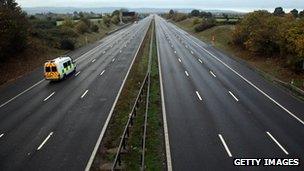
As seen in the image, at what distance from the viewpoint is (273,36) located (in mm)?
48688

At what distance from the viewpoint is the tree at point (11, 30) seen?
43.3 m

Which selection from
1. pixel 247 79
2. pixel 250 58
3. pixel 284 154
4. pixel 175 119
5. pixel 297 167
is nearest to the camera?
pixel 297 167

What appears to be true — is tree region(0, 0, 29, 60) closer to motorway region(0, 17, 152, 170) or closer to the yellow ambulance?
motorway region(0, 17, 152, 170)

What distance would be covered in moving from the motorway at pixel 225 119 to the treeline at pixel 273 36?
178 inches

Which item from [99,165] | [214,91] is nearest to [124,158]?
[99,165]

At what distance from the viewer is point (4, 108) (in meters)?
28.2

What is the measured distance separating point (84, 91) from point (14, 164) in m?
14.8

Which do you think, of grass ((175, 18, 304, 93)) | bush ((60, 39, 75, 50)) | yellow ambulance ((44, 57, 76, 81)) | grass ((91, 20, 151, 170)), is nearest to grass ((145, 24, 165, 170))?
grass ((91, 20, 151, 170))

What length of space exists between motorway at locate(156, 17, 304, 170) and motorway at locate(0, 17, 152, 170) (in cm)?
436

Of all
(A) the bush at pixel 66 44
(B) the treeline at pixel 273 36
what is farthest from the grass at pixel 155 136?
(A) the bush at pixel 66 44

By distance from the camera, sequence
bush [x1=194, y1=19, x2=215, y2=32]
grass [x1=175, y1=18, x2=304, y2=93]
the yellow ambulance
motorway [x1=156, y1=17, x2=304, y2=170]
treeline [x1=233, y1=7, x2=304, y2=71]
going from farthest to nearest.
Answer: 1. bush [x1=194, y1=19, x2=215, y2=32]
2. treeline [x1=233, y1=7, x2=304, y2=71]
3. grass [x1=175, y1=18, x2=304, y2=93]
4. the yellow ambulance
5. motorway [x1=156, y1=17, x2=304, y2=170]

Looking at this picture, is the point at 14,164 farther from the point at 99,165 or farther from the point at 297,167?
the point at 297,167

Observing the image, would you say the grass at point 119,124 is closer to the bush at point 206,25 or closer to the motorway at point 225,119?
the motorway at point 225,119

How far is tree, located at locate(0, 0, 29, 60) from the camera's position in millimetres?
43281
